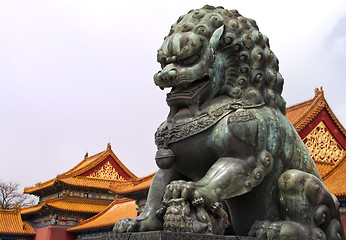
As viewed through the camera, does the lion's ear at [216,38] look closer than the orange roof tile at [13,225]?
Yes

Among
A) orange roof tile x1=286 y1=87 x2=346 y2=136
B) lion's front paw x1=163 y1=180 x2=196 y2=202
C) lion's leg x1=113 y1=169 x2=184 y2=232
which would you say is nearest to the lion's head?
lion's leg x1=113 y1=169 x2=184 y2=232

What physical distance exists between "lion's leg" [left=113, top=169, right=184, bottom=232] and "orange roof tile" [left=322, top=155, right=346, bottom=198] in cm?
1021

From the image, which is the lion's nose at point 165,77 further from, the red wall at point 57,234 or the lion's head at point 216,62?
the red wall at point 57,234

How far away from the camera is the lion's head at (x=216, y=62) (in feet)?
9.18

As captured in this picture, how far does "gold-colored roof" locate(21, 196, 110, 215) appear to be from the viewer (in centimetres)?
2686

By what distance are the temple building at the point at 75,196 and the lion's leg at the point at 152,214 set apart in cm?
2270

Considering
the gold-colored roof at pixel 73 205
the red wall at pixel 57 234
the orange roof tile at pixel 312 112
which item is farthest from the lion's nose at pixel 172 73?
the red wall at pixel 57 234

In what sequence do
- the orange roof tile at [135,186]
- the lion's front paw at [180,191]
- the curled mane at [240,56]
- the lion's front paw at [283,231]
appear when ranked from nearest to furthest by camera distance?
the lion's front paw at [180,191] → the lion's front paw at [283,231] → the curled mane at [240,56] → the orange roof tile at [135,186]

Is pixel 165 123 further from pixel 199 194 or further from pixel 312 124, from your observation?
pixel 312 124

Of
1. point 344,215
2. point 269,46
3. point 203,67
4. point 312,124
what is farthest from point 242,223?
point 312,124

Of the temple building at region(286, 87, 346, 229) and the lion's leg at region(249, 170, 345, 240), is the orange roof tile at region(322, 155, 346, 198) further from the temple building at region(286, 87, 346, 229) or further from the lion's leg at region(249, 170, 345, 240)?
the lion's leg at region(249, 170, 345, 240)

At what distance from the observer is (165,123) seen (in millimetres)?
2900

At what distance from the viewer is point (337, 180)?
1323 cm

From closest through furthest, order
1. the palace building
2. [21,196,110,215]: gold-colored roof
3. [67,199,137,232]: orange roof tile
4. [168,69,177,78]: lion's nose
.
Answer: [168,69,177,78]: lion's nose, the palace building, [67,199,137,232]: orange roof tile, [21,196,110,215]: gold-colored roof
